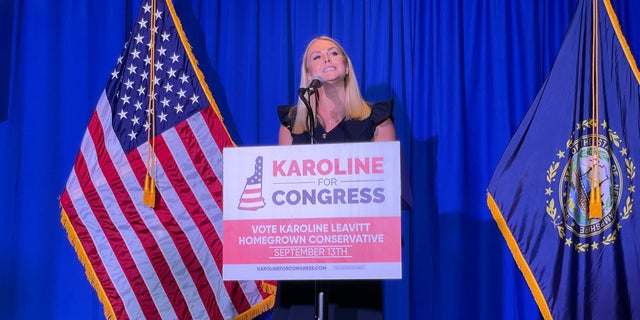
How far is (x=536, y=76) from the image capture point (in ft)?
11.5

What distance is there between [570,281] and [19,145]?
2.89 meters

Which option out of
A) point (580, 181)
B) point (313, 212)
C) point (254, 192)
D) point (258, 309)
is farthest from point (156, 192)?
point (580, 181)

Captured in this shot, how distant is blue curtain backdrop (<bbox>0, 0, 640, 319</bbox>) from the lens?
345 centimetres

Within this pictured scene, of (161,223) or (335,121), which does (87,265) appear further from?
(335,121)

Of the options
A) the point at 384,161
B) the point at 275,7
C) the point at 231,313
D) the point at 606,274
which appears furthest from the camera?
the point at 275,7

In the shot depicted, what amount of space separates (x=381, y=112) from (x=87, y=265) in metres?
1.72

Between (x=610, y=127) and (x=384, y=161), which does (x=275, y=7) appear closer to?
(x=610, y=127)

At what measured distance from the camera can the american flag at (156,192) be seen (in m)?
3.45

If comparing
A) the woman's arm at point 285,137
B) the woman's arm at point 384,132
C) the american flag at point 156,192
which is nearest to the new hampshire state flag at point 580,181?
the woman's arm at point 384,132

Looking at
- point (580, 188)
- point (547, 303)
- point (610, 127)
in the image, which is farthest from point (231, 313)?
point (610, 127)

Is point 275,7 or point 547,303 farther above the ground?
point 275,7

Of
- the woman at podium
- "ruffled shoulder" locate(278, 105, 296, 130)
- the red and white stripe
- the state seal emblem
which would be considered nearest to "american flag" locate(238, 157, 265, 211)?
the woman at podium

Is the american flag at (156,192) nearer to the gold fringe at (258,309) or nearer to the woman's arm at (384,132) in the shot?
the gold fringe at (258,309)

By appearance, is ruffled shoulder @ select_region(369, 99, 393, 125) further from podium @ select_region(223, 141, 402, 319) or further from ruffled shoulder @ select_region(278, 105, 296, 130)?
podium @ select_region(223, 141, 402, 319)
